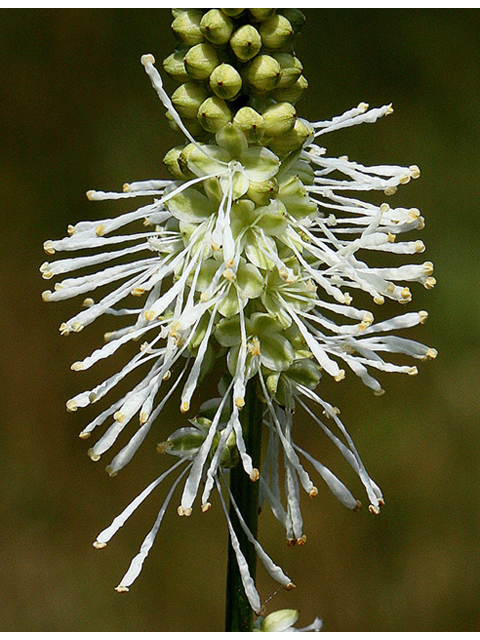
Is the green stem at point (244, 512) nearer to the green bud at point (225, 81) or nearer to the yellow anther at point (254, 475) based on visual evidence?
the yellow anther at point (254, 475)

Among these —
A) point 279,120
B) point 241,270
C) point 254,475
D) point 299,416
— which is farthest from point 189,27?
point 299,416

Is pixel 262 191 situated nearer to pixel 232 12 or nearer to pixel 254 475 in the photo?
pixel 232 12

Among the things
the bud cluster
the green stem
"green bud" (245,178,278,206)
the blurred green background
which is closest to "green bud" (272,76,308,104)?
the bud cluster

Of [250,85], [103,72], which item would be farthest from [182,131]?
[103,72]

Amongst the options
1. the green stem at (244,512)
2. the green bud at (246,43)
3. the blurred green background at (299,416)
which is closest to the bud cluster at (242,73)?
the green bud at (246,43)

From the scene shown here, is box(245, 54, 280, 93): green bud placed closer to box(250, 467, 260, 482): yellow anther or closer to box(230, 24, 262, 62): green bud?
box(230, 24, 262, 62): green bud

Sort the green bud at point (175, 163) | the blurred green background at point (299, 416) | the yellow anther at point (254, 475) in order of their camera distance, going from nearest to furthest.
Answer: the yellow anther at point (254, 475) → the green bud at point (175, 163) → the blurred green background at point (299, 416)
